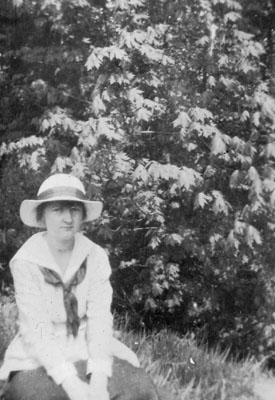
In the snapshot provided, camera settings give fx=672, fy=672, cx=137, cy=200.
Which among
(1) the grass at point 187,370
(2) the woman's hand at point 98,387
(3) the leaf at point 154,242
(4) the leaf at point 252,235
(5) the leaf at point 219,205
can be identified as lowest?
(1) the grass at point 187,370

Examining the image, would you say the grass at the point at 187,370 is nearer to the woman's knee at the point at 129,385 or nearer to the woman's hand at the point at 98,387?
the woman's knee at the point at 129,385

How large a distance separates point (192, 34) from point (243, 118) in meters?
0.91

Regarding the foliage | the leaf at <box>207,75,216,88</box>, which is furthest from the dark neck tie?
the leaf at <box>207,75,216,88</box>

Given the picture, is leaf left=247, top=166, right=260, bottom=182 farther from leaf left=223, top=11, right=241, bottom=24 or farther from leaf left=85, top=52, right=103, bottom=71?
leaf left=85, top=52, right=103, bottom=71

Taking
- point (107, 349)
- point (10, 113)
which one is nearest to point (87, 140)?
point (10, 113)

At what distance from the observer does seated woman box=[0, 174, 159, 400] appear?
2879 millimetres

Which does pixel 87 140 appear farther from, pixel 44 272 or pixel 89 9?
pixel 44 272

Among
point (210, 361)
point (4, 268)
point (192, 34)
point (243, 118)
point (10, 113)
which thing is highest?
point (192, 34)

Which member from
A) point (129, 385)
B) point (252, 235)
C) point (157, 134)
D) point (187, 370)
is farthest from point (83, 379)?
point (157, 134)

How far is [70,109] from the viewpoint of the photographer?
6.12 m

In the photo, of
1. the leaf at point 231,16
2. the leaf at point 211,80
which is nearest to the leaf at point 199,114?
the leaf at point 211,80

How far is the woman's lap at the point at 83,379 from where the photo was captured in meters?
2.85

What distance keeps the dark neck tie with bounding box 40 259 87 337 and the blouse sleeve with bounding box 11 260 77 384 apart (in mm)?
59

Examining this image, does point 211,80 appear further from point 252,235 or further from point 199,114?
point 252,235
